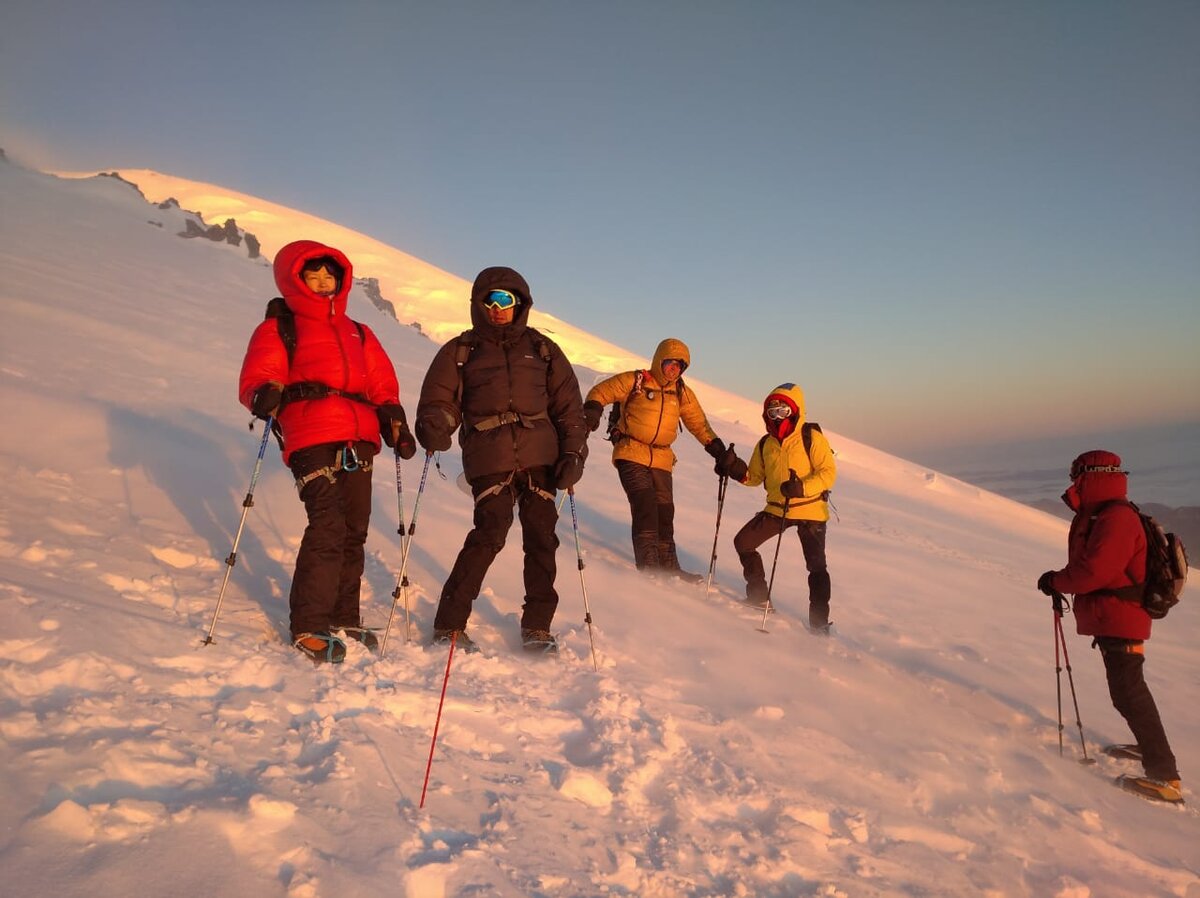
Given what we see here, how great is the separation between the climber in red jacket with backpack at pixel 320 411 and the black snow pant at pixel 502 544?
584mm

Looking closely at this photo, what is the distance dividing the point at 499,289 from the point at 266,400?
66.8 inches

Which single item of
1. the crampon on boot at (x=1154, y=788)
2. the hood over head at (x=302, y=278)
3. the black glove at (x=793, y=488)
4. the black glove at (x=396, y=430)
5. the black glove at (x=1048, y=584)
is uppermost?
the hood over head at (x=302, y=278)

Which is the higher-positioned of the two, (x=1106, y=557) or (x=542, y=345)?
(x=542, y=345)

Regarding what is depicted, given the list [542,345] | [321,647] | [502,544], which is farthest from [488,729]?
[542,345]

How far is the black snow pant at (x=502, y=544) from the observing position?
481cm

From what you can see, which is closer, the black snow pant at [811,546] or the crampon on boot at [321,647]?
the crampon on boot at [321,647]

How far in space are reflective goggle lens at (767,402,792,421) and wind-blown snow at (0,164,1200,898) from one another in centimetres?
206

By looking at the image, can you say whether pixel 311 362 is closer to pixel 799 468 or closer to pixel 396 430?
pixel 396 430

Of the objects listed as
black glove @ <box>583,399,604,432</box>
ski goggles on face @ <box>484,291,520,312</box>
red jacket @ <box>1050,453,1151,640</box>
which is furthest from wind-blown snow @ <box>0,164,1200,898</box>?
ski goggles on face @ <box>484,291,520,312</box>

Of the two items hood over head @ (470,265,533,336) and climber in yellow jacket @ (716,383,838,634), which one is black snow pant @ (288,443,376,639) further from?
climber in yellow jacket @ (716,383,838,634)

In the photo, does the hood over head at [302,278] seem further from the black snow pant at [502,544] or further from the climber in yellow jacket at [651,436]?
the climber in yellow jacket at [651,436]

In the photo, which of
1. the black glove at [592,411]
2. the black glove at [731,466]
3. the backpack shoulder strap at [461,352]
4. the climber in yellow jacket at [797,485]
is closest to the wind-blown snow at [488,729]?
the climber in yellow jacket at [797,485]

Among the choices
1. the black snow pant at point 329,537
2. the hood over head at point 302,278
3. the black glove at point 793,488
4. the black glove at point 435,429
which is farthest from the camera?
the black glove at point 793,488

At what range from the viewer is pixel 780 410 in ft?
23.3
